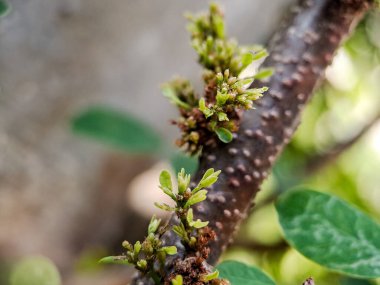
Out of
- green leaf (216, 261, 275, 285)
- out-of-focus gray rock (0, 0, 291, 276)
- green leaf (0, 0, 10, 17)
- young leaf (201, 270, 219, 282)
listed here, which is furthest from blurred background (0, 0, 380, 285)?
young leaf (201, 270, 219, 282)

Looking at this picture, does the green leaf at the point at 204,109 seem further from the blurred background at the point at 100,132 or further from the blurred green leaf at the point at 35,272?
the blurred green leaf at the point at 35,272

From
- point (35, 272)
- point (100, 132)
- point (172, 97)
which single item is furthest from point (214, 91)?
point (35, 272)

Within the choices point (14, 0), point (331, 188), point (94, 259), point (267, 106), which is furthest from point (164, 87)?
point (331, 188)

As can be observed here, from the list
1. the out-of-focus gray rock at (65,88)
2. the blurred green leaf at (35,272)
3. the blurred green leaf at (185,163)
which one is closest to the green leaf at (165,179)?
the blurred green leaf at (185,163)

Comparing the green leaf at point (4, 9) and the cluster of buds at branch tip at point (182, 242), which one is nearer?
the cluster of buds at branch tip at point (182, 242)

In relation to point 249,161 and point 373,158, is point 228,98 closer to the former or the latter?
point 249,161
